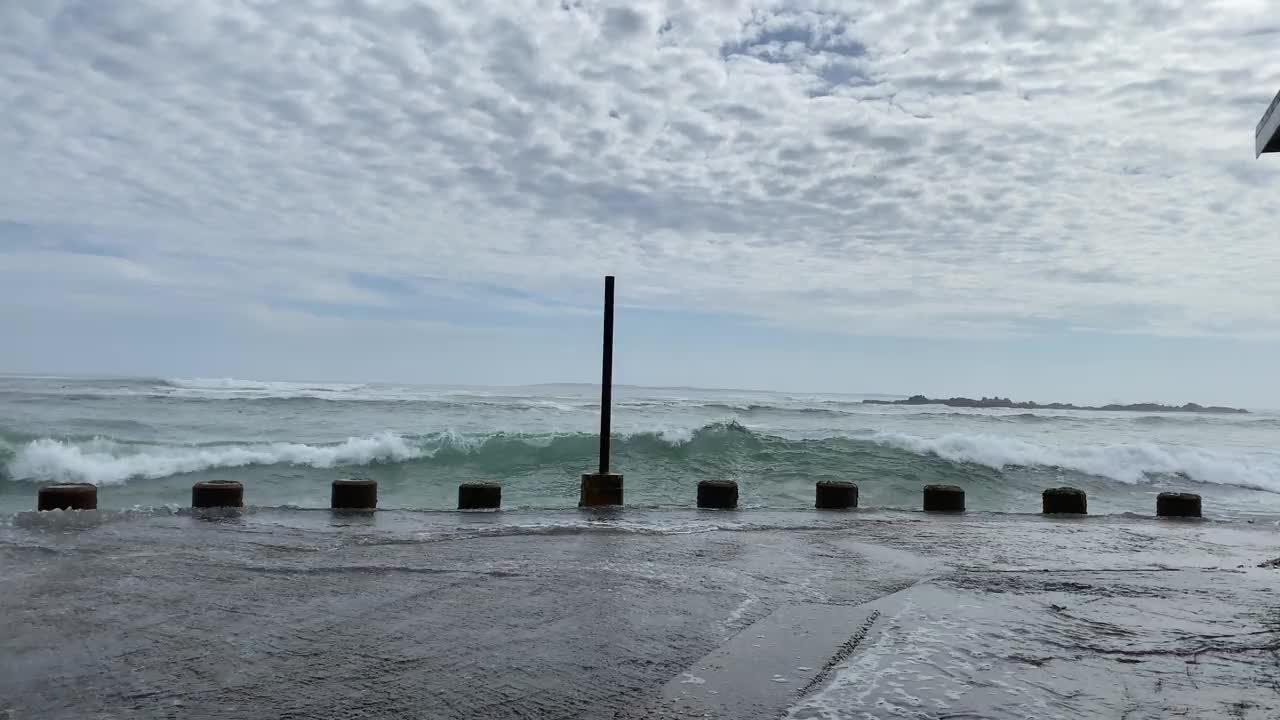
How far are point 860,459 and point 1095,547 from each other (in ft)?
51.2

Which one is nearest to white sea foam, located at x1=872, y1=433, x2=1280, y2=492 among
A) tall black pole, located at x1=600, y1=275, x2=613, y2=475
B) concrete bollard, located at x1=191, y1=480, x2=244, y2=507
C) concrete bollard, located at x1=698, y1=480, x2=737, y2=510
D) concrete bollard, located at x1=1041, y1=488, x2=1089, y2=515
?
concrete bollard, located at x1=1041, y1=488, x2=1089, y2=515

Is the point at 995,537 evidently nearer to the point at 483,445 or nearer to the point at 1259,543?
the point at 1259,543

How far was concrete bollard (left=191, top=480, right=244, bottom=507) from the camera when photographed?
8.93 metres

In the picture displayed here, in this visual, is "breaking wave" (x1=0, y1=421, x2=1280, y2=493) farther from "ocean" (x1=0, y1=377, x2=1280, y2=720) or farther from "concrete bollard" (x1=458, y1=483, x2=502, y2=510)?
"ocean" (x1=0, y1=377, x2=1280, y2=720)

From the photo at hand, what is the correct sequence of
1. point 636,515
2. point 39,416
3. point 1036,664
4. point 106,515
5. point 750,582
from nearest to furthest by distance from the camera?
1. point 1036,664
2. point 750,582
3. point 106,515
4. point 636,515
5. point 39,416

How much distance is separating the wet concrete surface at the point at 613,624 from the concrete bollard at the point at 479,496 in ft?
6.45

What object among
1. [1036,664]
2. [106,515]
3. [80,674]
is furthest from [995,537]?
[106,515]

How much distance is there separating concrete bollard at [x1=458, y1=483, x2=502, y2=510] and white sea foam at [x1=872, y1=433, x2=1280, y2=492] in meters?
16.7

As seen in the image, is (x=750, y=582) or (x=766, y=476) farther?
(x=766, y=476)

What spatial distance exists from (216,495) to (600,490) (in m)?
3.96

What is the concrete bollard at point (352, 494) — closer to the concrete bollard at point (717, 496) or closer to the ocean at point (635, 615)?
the ocean at point (635, 615)

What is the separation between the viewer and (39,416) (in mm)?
27953

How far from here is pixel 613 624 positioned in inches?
176

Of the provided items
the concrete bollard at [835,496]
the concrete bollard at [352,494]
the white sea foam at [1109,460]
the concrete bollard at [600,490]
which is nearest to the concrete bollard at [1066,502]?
the concrete bollard at [835,496]
